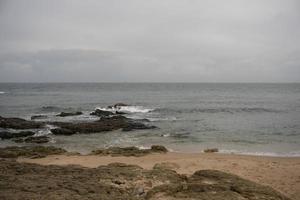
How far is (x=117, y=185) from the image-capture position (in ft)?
30.4

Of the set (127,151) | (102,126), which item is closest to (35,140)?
(102,126)

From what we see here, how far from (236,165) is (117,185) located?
7.02 meters

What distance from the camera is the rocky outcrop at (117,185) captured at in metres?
8.07

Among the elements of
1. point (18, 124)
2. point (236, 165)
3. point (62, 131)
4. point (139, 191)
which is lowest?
point (62, 131)

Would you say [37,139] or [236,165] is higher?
[236,165]

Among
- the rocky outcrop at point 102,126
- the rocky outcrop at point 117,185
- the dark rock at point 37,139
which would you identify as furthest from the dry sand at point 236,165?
the rocky outcrop at point 102,126

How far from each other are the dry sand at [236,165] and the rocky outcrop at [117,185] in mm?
2452

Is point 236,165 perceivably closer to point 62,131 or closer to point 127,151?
point 127,151

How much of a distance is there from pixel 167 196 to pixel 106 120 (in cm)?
2427

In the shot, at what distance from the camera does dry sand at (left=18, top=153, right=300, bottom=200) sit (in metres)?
11.8

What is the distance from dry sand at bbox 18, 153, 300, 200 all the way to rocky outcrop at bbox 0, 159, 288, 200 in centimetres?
245

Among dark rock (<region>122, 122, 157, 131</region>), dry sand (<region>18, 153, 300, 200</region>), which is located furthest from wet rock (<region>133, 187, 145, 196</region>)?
dark rock (<region>122, 122, 157, 131</region>)

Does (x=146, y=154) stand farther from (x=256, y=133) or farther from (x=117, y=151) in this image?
(x=256, y=133)

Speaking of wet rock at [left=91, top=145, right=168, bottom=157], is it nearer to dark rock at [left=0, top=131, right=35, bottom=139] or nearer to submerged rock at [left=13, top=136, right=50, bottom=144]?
submerged rock at [left=13, top=136, right=50, bottom=144]
